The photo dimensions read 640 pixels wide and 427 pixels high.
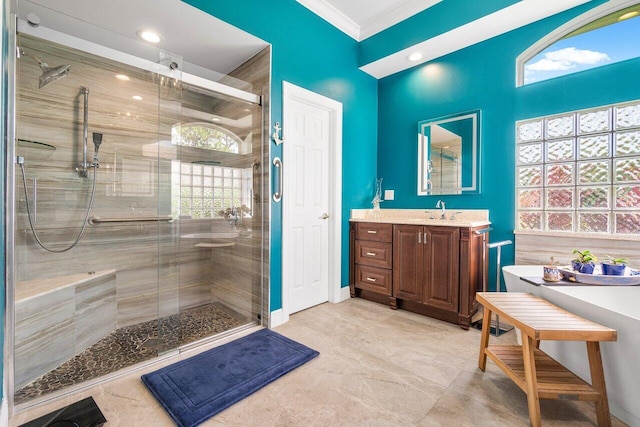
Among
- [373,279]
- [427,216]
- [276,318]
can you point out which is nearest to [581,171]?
[427,216]

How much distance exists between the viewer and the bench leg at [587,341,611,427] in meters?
1.32

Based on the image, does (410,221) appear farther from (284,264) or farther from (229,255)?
(229,255)

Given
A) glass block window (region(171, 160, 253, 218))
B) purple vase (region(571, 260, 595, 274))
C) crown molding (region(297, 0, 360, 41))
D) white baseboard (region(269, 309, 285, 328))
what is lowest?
white baseboard (region(269, 309, 285, 328))

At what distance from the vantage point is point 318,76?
2.95 meters

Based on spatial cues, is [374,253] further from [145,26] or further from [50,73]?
[50,73]

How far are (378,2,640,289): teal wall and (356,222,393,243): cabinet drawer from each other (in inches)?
22.9

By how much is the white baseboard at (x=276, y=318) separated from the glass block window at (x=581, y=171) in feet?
7.75

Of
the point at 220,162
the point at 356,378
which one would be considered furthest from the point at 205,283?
the point at 356,378

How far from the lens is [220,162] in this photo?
8.91 ft

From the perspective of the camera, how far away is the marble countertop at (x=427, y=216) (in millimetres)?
2594

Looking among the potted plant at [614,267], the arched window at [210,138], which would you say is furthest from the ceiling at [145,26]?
the potted plant at [614,267]

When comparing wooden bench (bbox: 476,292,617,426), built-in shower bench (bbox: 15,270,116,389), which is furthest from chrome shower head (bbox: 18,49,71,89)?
wooden bench (bbox: 476,292,617,426)

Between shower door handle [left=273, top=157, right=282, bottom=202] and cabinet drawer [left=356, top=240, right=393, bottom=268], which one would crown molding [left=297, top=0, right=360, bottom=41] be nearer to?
shower door handle [left=273, top=157, right=282, bottom=202]

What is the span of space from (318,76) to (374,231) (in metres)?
1.75
